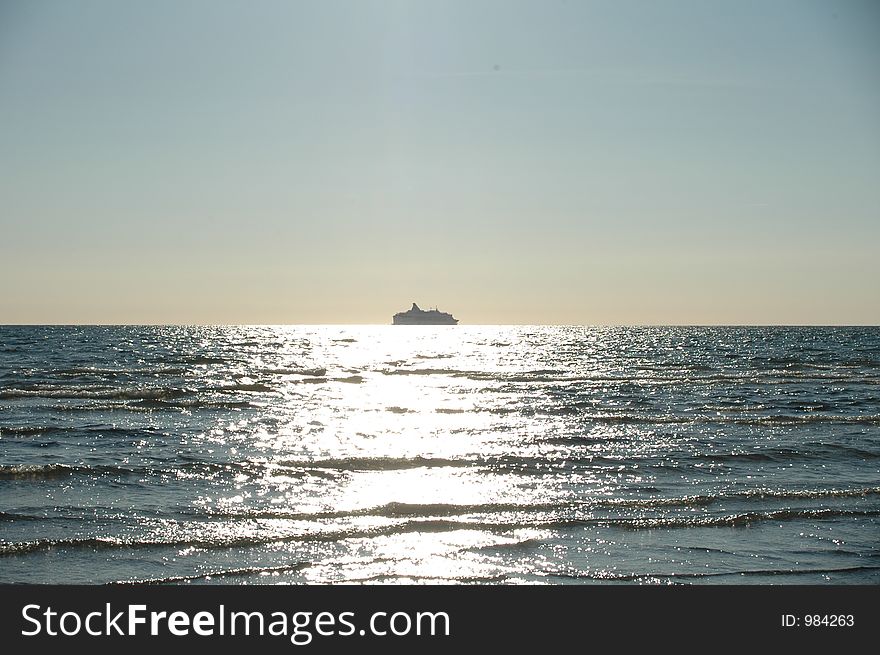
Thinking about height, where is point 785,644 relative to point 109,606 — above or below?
below

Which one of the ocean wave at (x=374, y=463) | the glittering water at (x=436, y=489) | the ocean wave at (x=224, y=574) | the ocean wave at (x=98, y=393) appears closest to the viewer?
the ocean wave at (x=224, y=574)

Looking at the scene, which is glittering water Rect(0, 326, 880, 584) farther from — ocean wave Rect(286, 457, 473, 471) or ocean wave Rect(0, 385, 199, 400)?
ocean wave Rect(0, 385, 199, 400)

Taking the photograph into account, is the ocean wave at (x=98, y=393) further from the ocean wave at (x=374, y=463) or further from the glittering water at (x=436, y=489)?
the ocean wave at (x=374, y=463)

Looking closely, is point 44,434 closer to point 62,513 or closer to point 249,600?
point 62,513

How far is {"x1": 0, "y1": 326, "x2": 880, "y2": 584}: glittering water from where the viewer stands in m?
11.3

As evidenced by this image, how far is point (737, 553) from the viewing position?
11.8 meters

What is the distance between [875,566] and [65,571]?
35.8ft

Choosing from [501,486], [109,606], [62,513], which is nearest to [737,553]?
[501,486]

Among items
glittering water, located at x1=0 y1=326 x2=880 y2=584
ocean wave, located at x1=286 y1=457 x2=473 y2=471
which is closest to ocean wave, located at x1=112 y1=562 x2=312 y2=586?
glittering water, located at x1=0 y1=326 x2=880 y2=584

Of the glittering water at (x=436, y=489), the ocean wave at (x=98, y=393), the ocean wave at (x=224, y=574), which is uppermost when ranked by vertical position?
the ocean wave at (x=98, y=393)

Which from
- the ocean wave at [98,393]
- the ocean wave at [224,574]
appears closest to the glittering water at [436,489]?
the ocean wave at [224,574]

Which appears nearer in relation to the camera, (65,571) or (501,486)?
(65,571)

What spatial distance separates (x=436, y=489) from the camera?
1620 cm

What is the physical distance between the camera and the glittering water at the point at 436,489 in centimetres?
1127
